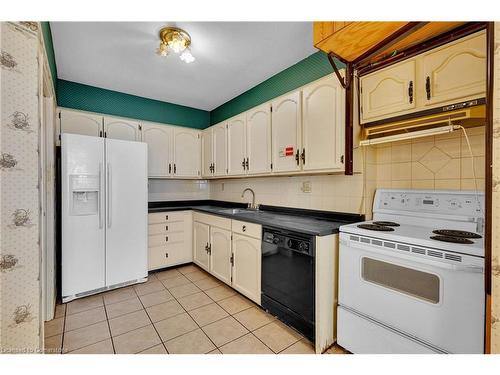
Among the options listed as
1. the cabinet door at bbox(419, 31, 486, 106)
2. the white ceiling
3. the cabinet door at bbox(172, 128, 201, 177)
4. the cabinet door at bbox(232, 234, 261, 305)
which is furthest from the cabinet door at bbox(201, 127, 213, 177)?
the cabinet door at bbox(419, 31, 486, 106)

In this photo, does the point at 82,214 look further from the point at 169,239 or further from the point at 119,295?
the point at 169,239

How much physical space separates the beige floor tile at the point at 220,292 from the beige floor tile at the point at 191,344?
1.95 feet

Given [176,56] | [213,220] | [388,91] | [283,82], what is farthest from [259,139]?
[388,91]

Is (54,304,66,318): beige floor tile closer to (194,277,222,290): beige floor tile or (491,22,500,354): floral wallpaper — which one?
(194,277,222,290): beige floor tile

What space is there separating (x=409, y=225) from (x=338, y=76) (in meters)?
1.25

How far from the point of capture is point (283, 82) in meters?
2.71

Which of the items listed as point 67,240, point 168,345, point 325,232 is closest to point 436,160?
point 325,232

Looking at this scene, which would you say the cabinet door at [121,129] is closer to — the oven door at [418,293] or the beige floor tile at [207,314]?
the beige floor tile at [207,314]

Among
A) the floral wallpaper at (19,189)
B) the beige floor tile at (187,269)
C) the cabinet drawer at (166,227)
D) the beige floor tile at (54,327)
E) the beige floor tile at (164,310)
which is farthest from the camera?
the beige floor tile at (187,269)

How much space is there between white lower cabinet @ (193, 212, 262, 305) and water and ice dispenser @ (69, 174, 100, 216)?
1.23 meters

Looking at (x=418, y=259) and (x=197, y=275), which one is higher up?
(x=418, y=259)

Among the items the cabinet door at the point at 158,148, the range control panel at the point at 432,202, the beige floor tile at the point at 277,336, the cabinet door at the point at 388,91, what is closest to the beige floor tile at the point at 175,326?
the beige floor tile at the point at 277,336

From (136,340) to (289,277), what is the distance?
1.27 metres

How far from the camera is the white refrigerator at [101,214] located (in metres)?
2.31
